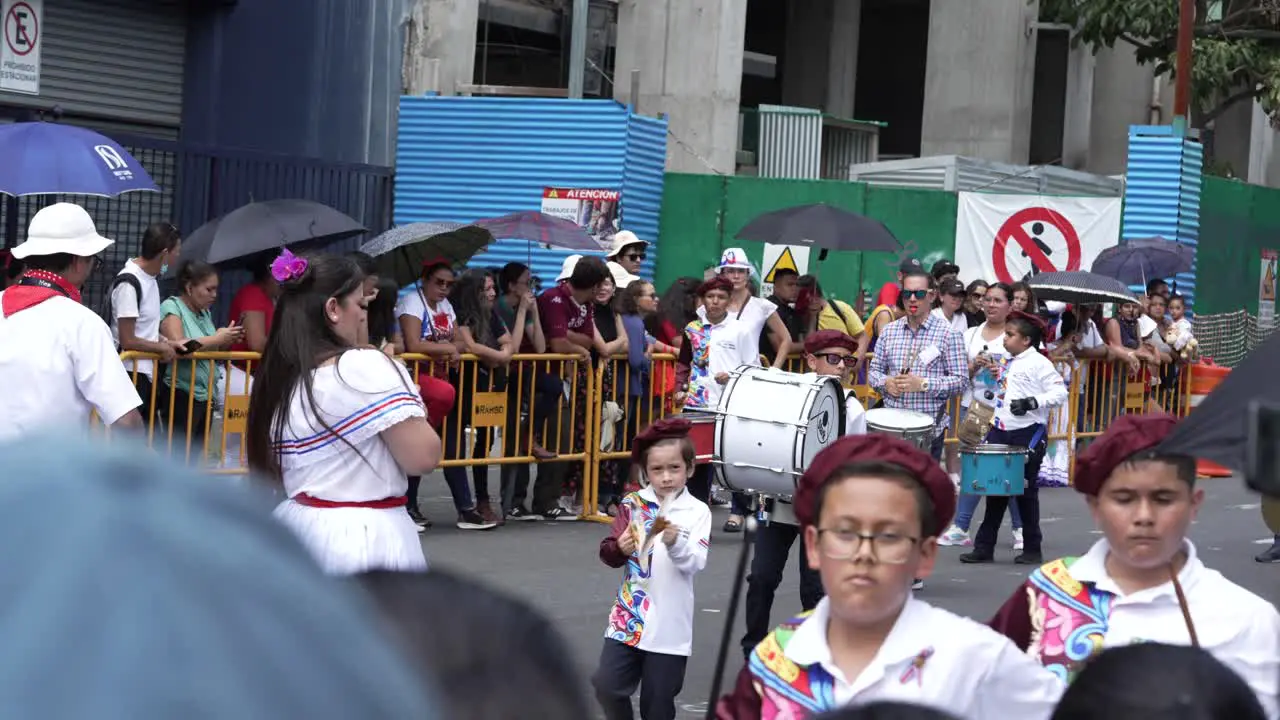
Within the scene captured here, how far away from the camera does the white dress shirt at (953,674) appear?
3166 mm

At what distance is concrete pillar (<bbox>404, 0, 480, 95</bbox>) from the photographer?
20031 mm

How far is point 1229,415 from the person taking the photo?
3.27 metres

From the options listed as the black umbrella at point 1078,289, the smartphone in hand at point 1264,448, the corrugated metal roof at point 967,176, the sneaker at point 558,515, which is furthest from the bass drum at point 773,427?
the corrugated metal roof at point 967,176

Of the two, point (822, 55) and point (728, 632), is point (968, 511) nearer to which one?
point (728, 632)

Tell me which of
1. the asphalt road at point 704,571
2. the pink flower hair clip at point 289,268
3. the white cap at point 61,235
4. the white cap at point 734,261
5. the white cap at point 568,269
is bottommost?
the asphalt road at point 704,571

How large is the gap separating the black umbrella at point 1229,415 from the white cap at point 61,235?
4.71 metres

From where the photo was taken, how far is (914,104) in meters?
38.8

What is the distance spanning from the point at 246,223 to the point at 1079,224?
12.9 m

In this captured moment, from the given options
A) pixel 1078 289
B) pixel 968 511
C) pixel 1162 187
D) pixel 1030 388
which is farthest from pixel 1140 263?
pixel 968 511

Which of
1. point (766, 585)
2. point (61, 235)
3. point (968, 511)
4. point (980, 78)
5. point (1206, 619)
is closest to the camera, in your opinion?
point (1206, 619)

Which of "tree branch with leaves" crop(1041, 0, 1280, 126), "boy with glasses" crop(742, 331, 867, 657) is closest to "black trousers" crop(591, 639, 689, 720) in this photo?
"boy with glasses" crop(742, 331, 867, 657)

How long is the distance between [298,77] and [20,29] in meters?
3.31

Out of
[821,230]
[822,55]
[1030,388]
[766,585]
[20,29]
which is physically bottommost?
[766,585]

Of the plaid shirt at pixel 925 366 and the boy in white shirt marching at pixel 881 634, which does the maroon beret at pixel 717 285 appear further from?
the boy in white shirt marching at pixel 881 634
